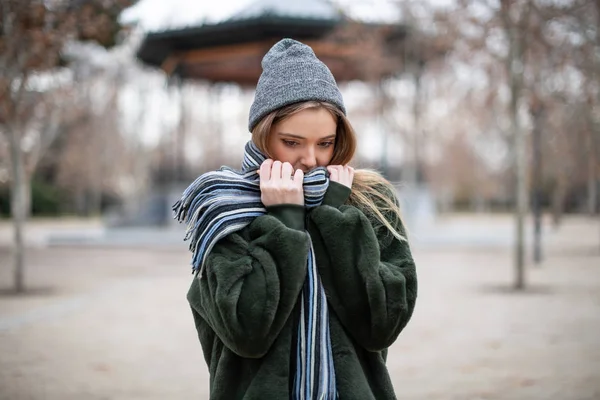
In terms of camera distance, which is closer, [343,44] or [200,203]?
[200,203]

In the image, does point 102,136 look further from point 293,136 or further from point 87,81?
point 293,136

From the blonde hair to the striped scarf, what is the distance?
0.50ft

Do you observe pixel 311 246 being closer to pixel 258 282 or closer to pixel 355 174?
pixel 258 282

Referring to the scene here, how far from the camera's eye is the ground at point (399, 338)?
4.99 meters

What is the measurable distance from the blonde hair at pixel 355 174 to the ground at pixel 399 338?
40.4 inches

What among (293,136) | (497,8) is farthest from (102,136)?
(293,136)

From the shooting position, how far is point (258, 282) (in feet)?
5.43

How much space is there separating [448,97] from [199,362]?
2491 cm

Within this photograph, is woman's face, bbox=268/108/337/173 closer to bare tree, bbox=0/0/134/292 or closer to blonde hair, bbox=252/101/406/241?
blonde hair, bbox=252/101/406/241

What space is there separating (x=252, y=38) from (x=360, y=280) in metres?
17.4

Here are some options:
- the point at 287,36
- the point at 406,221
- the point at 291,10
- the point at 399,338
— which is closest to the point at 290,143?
the point at 399,338

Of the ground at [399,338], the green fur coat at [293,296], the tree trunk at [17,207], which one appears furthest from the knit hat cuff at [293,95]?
the tree trunk at [17,207]

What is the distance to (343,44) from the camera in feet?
59.9

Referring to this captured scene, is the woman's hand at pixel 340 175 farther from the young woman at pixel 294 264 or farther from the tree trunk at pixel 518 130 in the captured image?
the tree trunk at pixel 518 130
